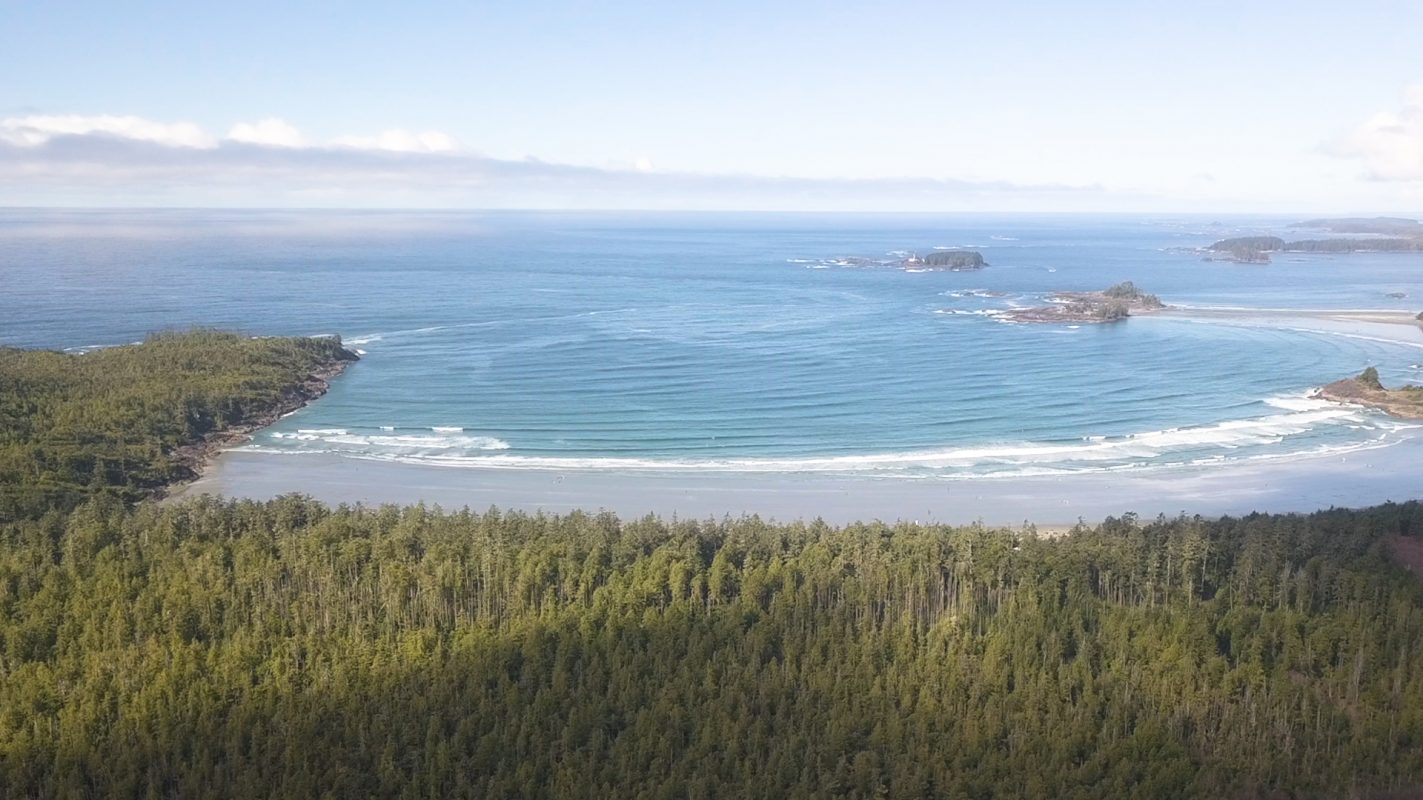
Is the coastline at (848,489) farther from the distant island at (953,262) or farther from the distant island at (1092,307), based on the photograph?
the distant island at (953,262)

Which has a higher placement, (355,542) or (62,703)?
(355,542)

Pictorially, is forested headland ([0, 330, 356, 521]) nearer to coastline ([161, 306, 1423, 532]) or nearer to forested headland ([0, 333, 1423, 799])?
coastline ([161, 306, 1423, 532])

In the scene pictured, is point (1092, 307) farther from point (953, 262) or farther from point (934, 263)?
point (934, 263)

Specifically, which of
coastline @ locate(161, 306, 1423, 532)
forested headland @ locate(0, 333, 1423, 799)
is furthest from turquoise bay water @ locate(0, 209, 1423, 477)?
forested headland @ locate(0, 333, 1423, 799)

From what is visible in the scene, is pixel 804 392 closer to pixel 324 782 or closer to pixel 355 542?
pixel 355 542

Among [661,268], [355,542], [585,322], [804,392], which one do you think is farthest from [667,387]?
[661,268]

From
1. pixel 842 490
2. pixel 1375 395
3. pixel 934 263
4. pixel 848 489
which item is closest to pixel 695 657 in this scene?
pixel 842 490
